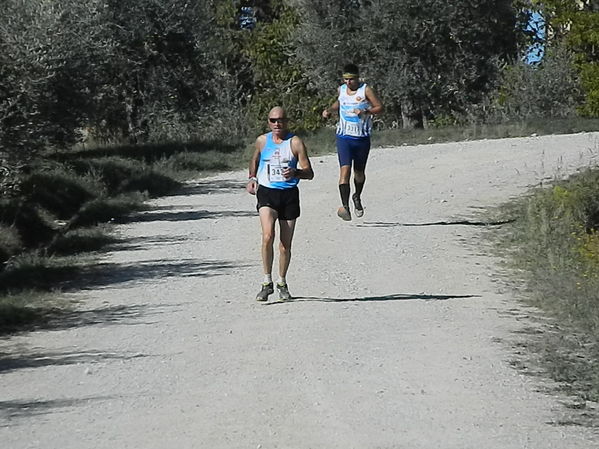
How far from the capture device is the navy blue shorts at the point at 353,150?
46.8ft

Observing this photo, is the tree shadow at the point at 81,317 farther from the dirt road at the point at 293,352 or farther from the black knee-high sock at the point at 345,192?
the black knee-high sock at the point at 345,192

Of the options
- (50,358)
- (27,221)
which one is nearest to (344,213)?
(27,221)

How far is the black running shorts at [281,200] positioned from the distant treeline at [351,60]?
9.04 m

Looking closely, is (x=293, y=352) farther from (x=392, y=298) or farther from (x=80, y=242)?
(x=80, y=242)

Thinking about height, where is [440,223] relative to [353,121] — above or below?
below

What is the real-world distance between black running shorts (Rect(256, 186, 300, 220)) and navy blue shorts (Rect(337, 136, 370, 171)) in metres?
3.95

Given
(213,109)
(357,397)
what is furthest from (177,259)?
(213,109)

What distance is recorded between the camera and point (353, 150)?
14.3 metres

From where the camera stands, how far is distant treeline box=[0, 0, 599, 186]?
89.6 feet

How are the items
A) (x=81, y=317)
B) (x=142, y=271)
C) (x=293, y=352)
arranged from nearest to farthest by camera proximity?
(x=293, y=352) → (x=81, y=317) → (x=142, y=271)

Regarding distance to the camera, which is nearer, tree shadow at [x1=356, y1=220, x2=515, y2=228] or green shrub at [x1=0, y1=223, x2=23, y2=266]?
tree shadow at [x1=356, y1=220, x2=515, y2=228]

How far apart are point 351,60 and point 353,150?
19969 mm

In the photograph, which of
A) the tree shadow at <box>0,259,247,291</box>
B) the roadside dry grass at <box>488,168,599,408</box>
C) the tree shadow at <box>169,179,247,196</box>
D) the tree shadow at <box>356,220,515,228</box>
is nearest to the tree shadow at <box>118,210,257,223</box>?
the tree shadow at <box>356,220,515,228</box>

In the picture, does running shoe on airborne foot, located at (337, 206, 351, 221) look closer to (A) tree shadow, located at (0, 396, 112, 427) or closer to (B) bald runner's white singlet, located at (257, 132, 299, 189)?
(B) bald runner's white singlet, located at (257, 132, 299, 189)
